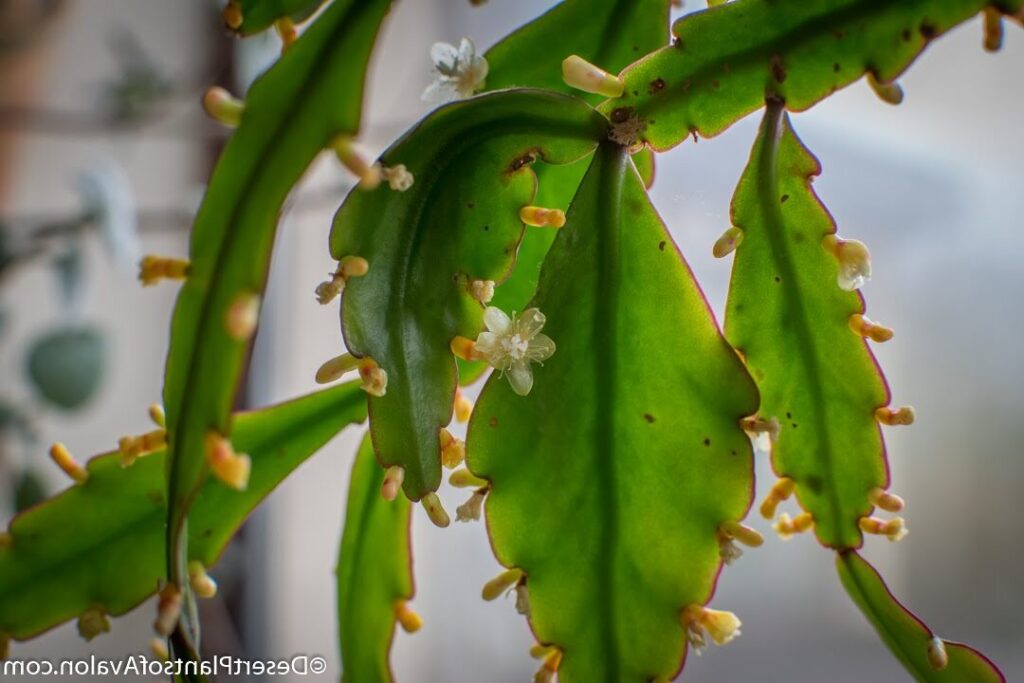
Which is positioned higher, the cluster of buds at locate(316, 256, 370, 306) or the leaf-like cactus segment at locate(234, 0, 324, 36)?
the leaf-like cactus segment at locate(234, 0, 324, 36)

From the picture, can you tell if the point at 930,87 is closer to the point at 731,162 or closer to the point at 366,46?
the point at 731,162

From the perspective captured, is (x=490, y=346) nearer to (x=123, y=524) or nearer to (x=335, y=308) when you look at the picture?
(x=123, y=524)

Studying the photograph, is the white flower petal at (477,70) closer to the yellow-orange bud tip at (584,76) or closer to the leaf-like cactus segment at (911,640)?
the yellow-orange bud tip at (584,76)

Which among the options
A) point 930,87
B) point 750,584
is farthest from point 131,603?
point 930,87

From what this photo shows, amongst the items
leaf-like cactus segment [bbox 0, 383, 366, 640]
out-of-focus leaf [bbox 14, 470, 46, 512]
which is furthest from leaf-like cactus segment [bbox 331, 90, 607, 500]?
out-of-focus leaf [bbox 14, 470, 46, 512]

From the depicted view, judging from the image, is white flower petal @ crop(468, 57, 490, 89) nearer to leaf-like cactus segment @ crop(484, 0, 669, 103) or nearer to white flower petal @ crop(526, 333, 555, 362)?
leaf-like cactus segment @ crop(484, 0, 669, 103)
